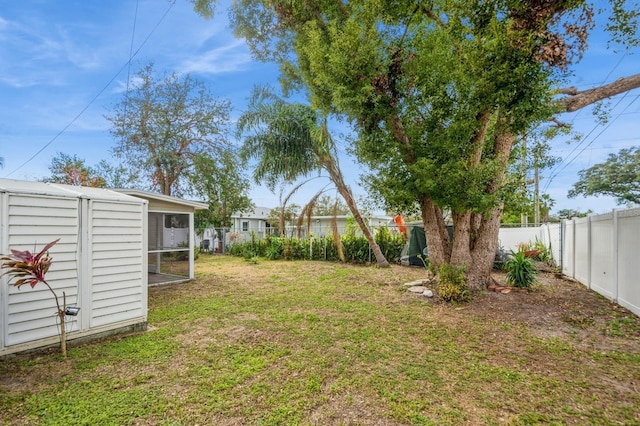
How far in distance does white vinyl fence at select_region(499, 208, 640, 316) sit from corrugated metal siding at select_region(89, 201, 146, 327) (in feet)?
23.2

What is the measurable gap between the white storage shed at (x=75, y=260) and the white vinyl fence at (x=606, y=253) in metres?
7.14

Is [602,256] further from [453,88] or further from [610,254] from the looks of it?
[453,88]

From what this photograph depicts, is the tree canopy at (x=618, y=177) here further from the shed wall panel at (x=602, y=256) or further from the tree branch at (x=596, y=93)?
the shed wall panel at (x=602, y=256)

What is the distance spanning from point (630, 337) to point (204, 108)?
16.8 metres

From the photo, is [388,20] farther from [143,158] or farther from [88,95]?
[143,158]

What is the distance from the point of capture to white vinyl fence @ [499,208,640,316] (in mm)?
4559

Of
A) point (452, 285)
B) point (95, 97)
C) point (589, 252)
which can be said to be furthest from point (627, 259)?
point (95, 97)

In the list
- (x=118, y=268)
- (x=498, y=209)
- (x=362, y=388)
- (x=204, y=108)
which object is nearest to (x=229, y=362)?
(x=362, y=388)

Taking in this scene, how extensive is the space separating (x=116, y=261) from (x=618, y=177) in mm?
28688

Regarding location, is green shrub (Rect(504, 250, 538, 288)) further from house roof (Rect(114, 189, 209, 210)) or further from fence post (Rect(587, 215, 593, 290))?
house roof (Rect(114, 189, 209, 210))

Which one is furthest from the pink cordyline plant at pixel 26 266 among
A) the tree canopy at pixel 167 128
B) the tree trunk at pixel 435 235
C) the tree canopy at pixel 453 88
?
the tree canopy at pixel 167 128

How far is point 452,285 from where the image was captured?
575 centimetres

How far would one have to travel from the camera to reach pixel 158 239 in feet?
30.4

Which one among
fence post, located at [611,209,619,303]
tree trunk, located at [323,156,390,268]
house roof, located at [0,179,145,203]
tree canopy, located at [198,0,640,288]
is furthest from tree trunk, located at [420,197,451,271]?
house roof, located at [0,179,145,203]
